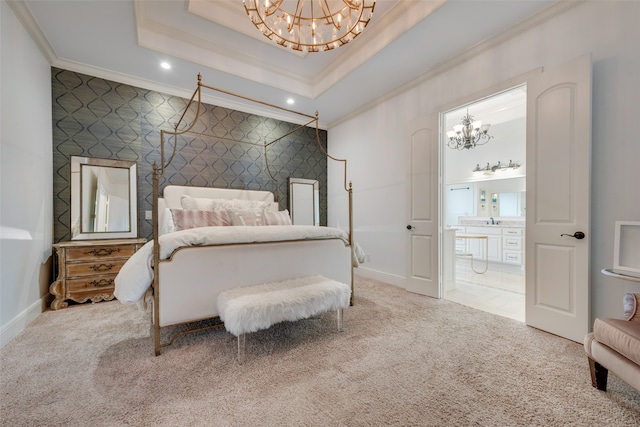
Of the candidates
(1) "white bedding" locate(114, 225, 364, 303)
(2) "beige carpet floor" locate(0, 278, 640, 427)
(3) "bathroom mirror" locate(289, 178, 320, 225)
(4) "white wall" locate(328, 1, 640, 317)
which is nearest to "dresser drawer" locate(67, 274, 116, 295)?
(2) "beige carpet floor" locate(0, 278, 640, 427)

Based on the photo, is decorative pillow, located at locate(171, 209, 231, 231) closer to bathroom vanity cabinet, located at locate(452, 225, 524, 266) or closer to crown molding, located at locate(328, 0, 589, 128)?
crown molding, located at locate(328, 0, 589, 128)

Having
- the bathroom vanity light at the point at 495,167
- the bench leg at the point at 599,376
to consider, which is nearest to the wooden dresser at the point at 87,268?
the bench leg at the point at 599,376

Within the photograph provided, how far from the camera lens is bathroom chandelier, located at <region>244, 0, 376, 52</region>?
204 centimetres

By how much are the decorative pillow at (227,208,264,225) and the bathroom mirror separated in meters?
1.34

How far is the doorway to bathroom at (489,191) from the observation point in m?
4.45

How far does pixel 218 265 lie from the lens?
6.71ft

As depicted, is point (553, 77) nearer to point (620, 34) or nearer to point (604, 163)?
point (620, 34)

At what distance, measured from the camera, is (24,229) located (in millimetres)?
2381

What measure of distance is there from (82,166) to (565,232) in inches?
205

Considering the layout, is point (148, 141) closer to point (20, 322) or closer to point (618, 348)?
point (20, 322)

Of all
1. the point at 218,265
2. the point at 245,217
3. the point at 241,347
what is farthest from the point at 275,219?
the point at 241,347

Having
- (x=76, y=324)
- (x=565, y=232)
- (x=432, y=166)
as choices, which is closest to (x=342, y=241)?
(x=432, y=166)

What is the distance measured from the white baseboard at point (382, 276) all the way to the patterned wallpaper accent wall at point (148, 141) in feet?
5.97

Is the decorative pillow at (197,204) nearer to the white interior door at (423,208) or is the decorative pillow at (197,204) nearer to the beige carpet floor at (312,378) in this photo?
the beige carpet floor at (312,378)
